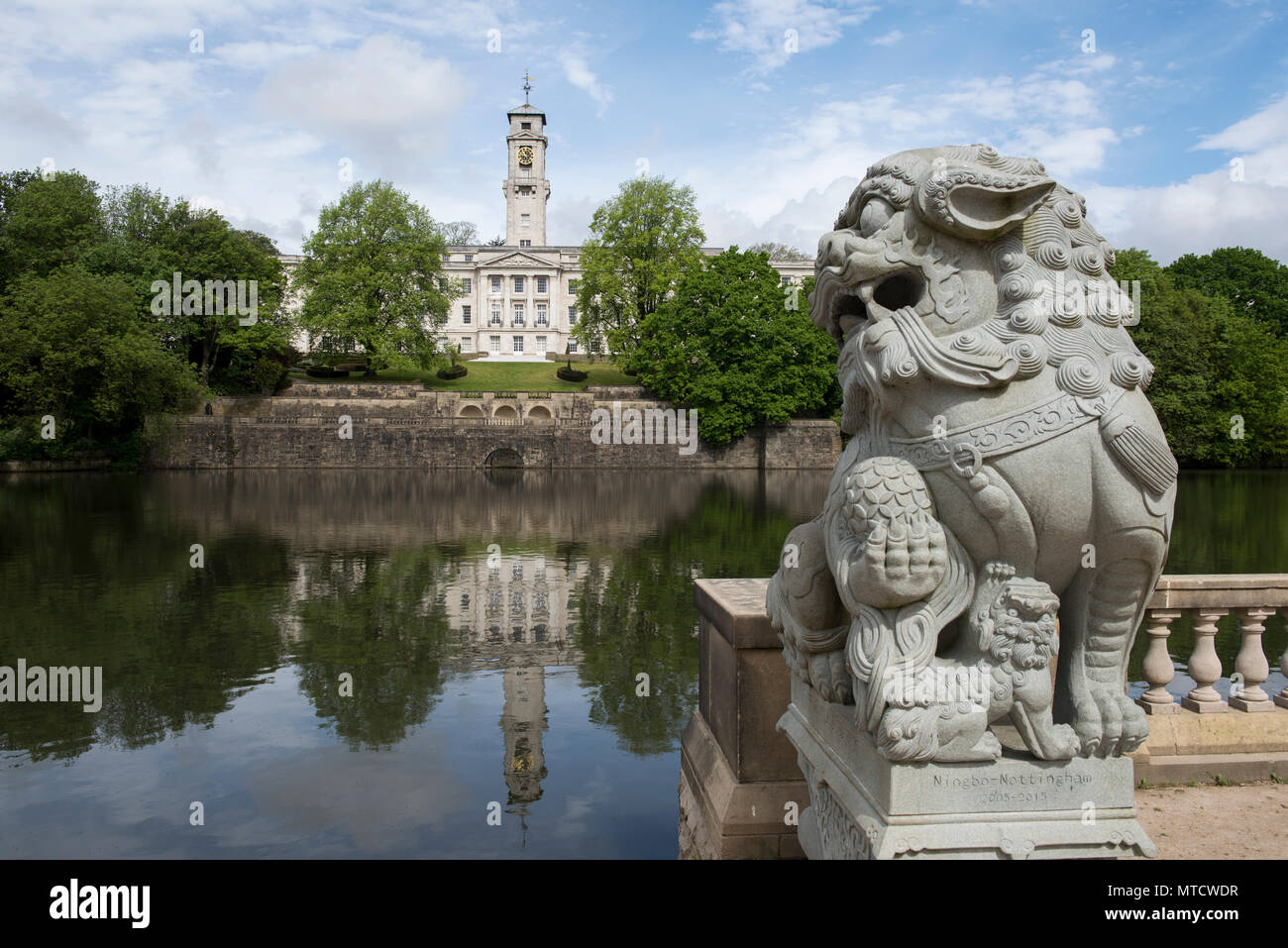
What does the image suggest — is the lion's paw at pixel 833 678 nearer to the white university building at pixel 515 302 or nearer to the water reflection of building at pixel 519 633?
the water reflection of building at pixel 519 633

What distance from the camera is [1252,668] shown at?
15.9ft

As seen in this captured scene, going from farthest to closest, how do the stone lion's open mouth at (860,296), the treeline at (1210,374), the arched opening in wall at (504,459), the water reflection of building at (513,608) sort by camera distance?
1. the arched opening in wall at (504,459)
2. the treeline at (1210,374)
3. the water reflection of building at (513,608)
4. the stone lion's open mouth at (860,296)

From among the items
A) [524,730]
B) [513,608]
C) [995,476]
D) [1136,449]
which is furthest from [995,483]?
[513,608]

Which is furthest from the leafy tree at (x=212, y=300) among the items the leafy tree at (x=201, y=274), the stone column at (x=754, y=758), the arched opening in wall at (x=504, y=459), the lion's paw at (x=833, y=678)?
the lion's paw at (x=833, y=678)

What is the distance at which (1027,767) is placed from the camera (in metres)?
2.66

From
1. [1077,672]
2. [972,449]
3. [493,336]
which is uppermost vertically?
[493,336]

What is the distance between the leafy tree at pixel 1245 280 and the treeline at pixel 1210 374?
21.5 feet

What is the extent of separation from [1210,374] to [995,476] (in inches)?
2069

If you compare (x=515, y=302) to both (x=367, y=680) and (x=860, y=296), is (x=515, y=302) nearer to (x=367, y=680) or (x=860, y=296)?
(x=367, y=680)

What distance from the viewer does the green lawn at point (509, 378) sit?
60.0m

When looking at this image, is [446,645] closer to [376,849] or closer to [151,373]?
[376,849]

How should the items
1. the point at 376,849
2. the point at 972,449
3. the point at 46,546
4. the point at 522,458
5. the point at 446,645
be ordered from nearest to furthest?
the point at 972,449 < the point at 376,849 < the point at 446,645 < the point at 46,546 < the point at 522,458
